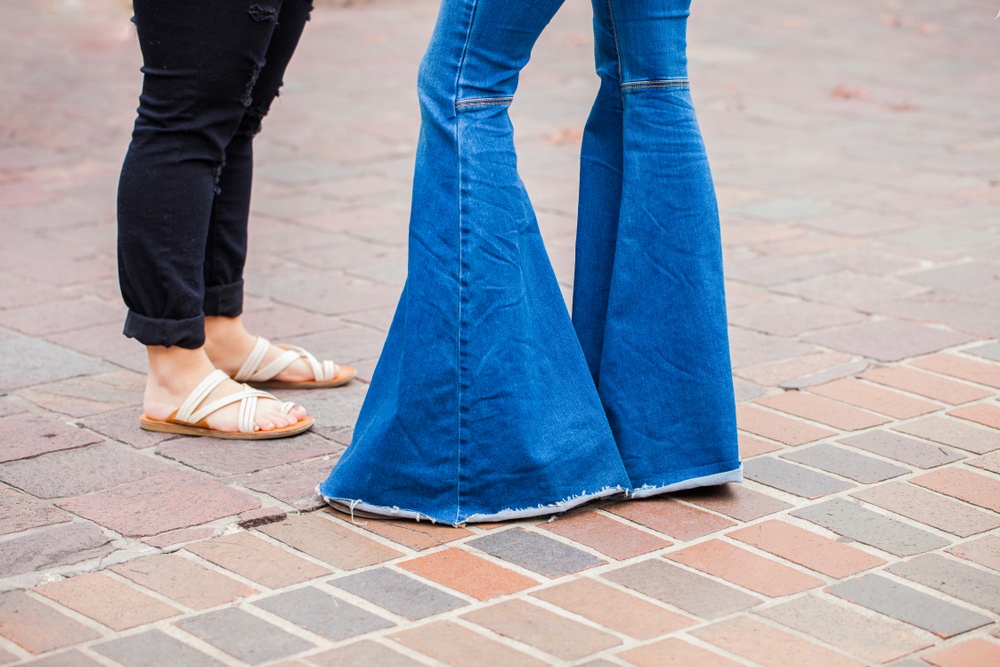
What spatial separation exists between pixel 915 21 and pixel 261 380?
22.2 ft

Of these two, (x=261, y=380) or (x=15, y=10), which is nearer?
(x=261, y=380)

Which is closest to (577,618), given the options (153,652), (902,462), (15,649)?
(153,652)

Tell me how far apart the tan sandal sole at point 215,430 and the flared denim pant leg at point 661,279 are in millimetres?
625

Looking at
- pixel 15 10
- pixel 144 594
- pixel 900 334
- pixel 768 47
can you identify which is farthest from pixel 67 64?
pixel 144 594

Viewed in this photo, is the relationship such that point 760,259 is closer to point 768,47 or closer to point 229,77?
point 229,77

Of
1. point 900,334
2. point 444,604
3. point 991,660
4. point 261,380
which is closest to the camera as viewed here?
point 991,660

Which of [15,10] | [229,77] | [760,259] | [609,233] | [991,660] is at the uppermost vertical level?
[15,10]

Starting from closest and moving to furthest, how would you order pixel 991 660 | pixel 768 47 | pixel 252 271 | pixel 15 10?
pixel 991 660 → pixel 252 271 → pixel 768 47 → pixel 15 10

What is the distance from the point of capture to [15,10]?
9305 mm

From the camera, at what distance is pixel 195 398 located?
2.54m

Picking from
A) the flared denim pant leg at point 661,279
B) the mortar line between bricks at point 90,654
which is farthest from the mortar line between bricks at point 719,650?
the mortar line between bricks at point 90,654

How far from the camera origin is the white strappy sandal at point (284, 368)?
282 centimetres

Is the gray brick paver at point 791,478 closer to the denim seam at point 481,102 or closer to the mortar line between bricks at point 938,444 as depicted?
the mortar line between bricks at point 938,444

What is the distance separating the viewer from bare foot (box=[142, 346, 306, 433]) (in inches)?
100
